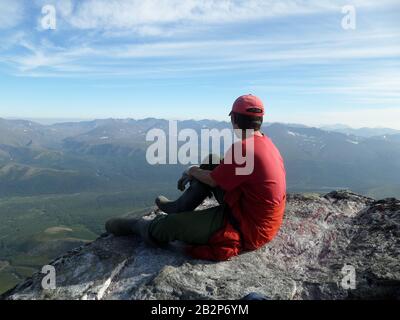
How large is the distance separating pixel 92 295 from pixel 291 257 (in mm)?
5318

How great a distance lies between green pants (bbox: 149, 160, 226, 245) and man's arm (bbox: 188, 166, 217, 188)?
65 centimetres

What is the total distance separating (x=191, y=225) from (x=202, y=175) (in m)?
1.33

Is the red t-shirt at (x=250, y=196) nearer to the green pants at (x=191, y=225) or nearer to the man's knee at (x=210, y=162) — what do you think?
the green pants at (x=191, y=225)

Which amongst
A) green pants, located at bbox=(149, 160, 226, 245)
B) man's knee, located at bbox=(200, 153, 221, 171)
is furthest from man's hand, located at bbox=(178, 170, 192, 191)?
green pants, located at bbox=(149, 160, 226, 245)

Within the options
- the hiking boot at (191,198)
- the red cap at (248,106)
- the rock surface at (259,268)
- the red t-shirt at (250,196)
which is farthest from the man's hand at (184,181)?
the red cap at (248,106)

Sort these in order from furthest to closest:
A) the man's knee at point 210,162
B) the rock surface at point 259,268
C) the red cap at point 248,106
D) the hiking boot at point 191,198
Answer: the man's knee at point 210,162, the hiking boot at point 191,198, the red cap at point 248,106, the rock surface at point 259,268

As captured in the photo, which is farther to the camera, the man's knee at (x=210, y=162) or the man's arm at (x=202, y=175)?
the man's knee at (x=210, y=162)

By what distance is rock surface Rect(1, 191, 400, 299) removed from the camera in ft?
28.5

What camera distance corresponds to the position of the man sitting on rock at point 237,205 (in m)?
9.32

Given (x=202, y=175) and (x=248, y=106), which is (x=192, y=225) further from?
(x=248, y=106)

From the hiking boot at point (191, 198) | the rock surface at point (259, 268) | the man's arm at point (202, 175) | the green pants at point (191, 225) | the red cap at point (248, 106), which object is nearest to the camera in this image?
the rock surface at point (259, 268)

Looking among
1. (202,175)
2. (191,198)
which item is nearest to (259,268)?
(191,198)

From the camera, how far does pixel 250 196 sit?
31.2 ft
